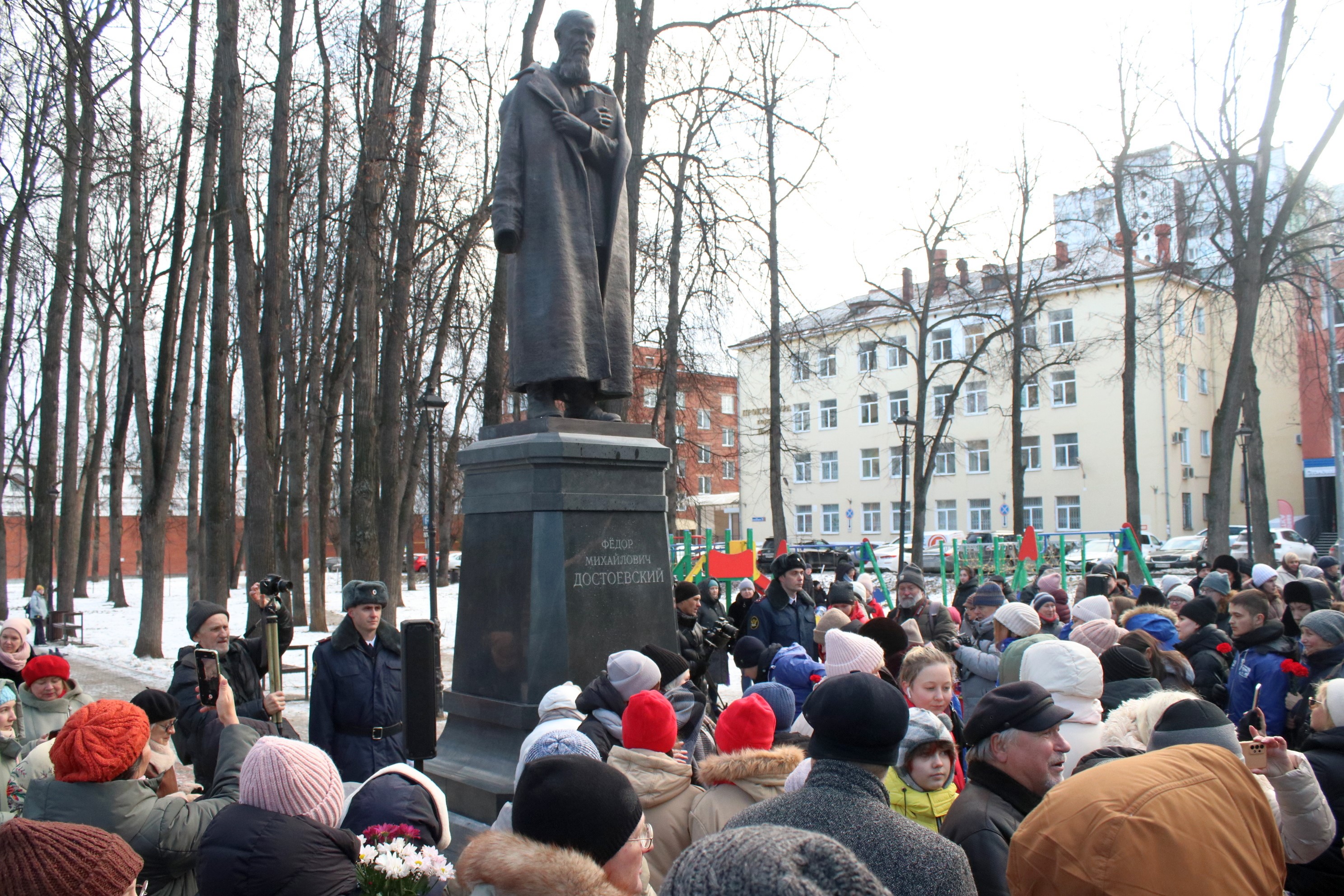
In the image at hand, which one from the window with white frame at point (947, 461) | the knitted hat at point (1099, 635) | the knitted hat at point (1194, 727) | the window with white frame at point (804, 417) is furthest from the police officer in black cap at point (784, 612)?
the window with white frame at point (804, 417)

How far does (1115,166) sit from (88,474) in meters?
25.7

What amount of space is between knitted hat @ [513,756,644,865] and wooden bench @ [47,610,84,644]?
57.9 ft

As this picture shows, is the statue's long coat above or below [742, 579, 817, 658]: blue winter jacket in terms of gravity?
above

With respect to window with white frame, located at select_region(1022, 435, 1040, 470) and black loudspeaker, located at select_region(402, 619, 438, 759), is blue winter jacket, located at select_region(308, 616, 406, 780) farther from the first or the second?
window with white frame, located at select_region(1022, 435, 1040, 470)

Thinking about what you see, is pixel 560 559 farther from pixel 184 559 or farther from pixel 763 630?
pixel 184 559

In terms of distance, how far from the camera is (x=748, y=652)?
266 inches

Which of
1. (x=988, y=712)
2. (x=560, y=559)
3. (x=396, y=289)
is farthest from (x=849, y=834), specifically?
(x=396, y=289)

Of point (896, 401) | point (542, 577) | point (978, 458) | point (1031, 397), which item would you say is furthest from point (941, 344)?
point (542, 577)

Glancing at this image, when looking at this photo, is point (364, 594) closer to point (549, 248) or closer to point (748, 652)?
point (549, 248)

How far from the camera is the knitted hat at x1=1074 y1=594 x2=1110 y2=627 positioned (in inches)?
267

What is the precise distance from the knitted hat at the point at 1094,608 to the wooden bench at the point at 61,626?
16.3 meters

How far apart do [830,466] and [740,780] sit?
50.1 meters

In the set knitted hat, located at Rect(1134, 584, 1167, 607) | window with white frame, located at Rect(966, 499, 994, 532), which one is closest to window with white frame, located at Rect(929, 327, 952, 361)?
window with white frame, located at Rect(966, 499, 994, 532)

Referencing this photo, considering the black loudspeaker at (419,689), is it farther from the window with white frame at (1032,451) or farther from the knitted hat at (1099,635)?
the window with white frame at (1032,451)
